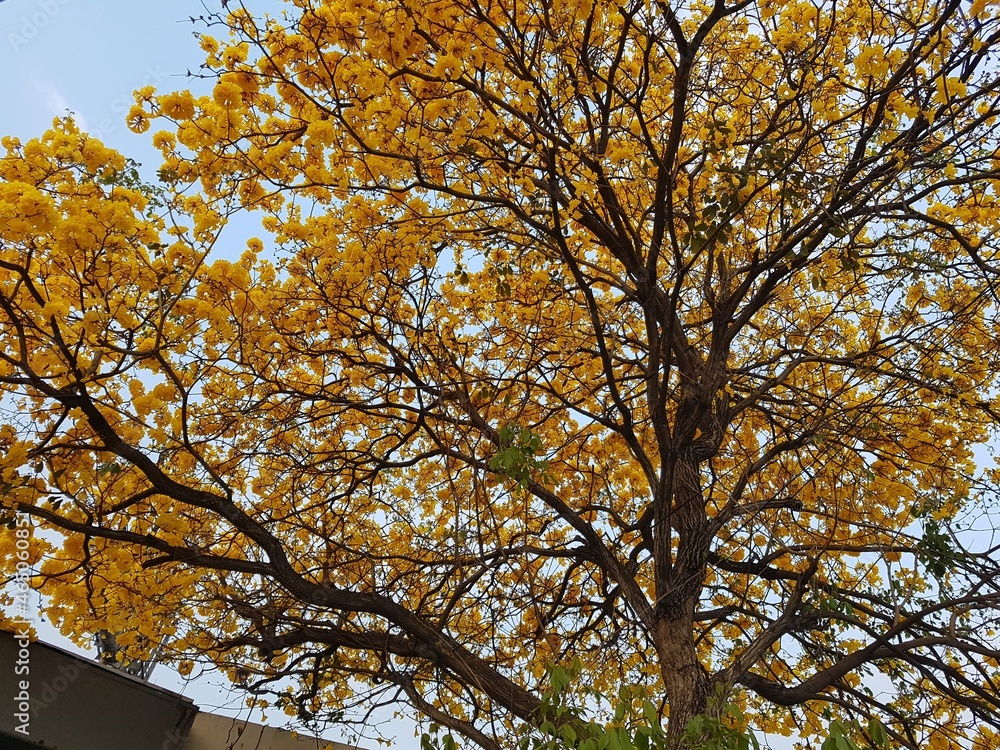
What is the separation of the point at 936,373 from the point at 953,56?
1.71 m

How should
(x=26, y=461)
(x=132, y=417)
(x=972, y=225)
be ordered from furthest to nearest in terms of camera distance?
(x=972, y=225) < (x=132, y=417) < (x=26, y=461)

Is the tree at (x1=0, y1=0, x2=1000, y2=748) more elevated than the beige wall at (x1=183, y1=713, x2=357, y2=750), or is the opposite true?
the tree at (x1=0, y1=0, x2=1000, y2=748)

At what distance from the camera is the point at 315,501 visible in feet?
15.4

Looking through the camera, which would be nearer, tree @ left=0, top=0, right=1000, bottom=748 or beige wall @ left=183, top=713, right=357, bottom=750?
tree @ left=0, top=0, right=1000, bottom=748

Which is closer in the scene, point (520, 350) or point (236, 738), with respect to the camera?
point (520, 350)

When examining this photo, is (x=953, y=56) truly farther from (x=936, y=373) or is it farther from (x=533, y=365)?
(x=533, y=365)

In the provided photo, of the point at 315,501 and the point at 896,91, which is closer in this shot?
the point at 896,91

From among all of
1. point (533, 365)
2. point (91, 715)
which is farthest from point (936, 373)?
point (91, 715)

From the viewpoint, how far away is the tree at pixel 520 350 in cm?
312

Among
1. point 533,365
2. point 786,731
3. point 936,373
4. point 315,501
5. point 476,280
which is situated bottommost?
point 786,731

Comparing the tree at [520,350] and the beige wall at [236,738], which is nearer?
the tree at [520,350]

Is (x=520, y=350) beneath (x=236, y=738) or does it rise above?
above

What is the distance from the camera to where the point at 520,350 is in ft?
11.4

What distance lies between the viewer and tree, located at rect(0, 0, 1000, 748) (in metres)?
3.12
